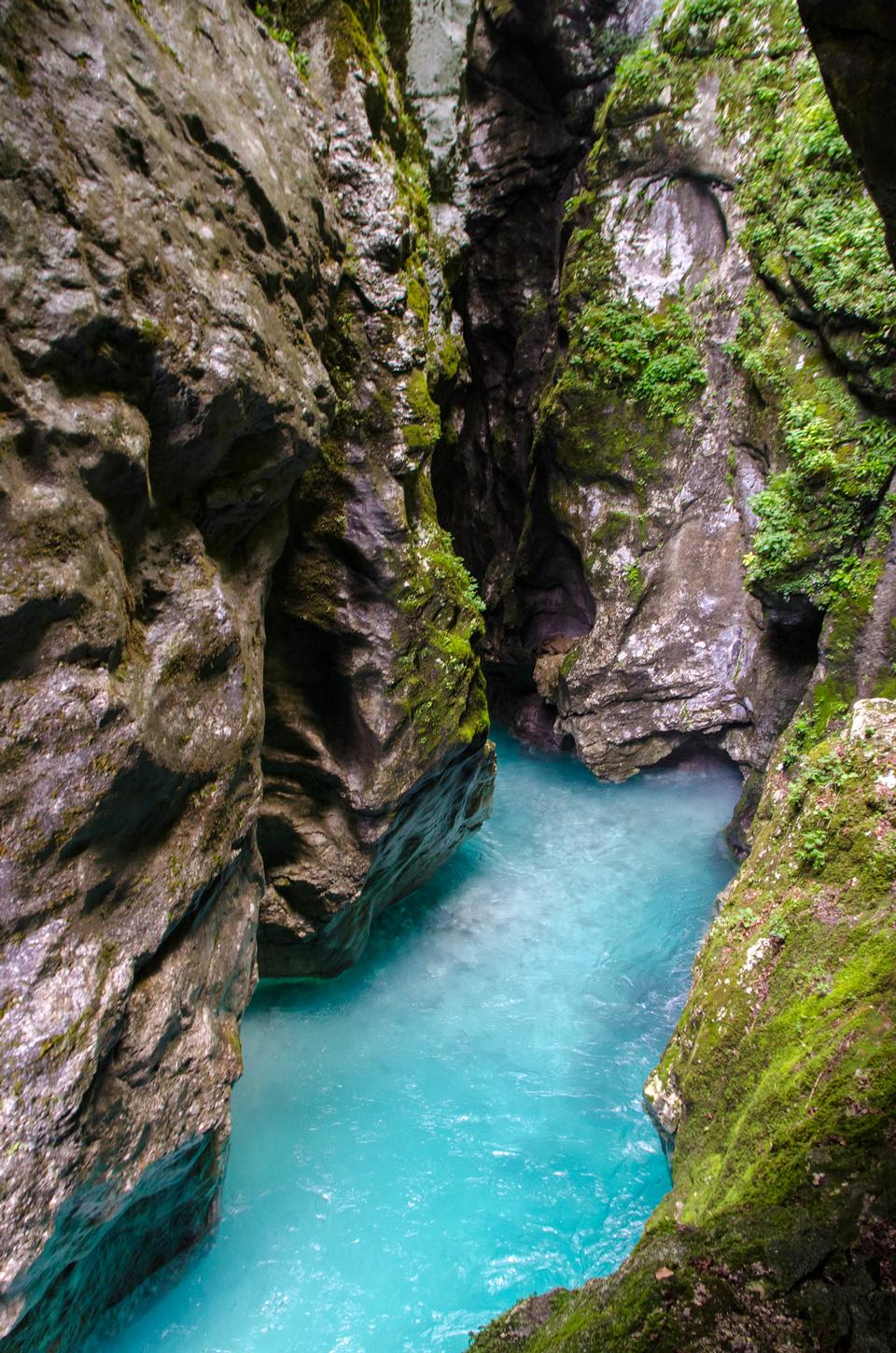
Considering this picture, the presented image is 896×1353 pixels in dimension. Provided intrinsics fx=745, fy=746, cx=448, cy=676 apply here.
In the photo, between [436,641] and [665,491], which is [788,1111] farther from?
[665,491]

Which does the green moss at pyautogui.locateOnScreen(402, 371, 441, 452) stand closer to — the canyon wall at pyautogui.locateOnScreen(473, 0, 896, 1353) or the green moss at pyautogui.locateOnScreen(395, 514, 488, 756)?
the green moss at pyautogui.locateOnScreen(395, 514, 488, 756)

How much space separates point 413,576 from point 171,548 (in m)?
3.09

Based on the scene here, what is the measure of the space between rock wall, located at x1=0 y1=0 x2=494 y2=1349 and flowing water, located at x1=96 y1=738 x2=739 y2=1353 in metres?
0.92

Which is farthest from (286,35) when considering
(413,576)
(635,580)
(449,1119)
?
(449,1119)

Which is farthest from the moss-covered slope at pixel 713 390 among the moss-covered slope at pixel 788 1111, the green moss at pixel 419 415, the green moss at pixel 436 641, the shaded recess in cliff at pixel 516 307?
the green moss at pixel 419 415

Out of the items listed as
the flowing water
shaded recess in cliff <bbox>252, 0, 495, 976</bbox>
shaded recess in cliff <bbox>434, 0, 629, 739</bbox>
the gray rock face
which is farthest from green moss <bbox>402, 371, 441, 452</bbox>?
the flowing water

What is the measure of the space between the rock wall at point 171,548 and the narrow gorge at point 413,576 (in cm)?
3

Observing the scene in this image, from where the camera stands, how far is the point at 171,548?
182 inches

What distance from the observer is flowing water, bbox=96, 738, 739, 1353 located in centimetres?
585

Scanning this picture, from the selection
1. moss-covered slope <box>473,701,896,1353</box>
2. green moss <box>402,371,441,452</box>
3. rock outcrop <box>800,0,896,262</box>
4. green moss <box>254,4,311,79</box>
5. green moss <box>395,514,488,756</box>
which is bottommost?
moss-covered slope <box>473,701,896,1353</box>

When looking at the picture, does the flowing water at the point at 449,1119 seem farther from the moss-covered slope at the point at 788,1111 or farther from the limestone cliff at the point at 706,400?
the limestone cliff at the point at 706,400

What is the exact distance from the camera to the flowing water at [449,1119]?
19.2ft

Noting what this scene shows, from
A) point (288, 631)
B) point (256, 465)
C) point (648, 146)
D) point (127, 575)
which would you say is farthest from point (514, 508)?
point (127, 575)

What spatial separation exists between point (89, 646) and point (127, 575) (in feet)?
2.42
